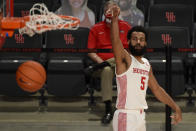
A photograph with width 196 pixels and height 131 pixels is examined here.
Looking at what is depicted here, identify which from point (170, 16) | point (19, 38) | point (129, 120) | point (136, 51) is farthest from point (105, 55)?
point (129, 120)

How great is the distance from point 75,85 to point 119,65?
7.58 ft

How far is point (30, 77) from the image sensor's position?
4.20 m

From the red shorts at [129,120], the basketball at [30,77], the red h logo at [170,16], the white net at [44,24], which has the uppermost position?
the red h logo at [170,16]

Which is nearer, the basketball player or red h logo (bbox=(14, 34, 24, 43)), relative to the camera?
the basketball player

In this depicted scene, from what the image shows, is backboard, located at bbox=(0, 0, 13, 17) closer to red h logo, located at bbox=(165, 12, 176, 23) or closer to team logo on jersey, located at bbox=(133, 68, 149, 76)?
team logo on jersey, located at bbox=(133, 68, 149, 76)

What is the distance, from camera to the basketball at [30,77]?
4.19m

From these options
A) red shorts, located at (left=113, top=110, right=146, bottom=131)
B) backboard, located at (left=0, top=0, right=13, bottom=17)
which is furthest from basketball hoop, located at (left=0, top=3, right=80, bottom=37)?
red shorts, located at (left=113, top=110, right=146, bottom=131)

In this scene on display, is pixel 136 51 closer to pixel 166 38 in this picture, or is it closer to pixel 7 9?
pixel 7 9

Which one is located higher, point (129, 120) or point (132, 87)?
point (132, 87)

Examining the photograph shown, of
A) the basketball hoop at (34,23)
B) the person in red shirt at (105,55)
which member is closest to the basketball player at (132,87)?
the basketball hoop at (34,23)

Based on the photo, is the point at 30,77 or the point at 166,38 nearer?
the point at 30,77

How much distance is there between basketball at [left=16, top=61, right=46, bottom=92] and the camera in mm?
4188

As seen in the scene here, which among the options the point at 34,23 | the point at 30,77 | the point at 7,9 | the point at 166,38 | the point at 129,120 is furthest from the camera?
the point at 166,38

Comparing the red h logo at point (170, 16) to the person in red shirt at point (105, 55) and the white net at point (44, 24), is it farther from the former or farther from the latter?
the white net at point (44, 24)
